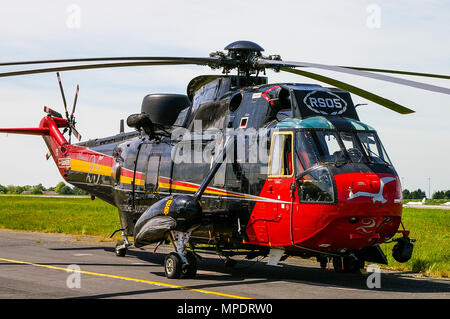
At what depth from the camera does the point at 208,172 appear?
13.1m

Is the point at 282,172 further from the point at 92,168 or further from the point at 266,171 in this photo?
the point at 92,168

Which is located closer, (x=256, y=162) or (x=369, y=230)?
(x=369, y=230)

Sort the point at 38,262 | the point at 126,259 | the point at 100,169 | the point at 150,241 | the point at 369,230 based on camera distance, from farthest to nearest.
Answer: the point at 100,169, the point at 126,259, the point at 38,262, the point at 150,241, the point at 369,230

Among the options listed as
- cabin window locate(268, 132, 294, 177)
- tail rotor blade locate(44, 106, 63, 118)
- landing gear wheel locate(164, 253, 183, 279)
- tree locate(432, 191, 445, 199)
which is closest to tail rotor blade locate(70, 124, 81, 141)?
tail rotor blade locate(44, 106, 63, 118)

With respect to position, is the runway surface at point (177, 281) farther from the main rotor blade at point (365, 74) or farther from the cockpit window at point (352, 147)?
the main rotor blade at point (365, 74)

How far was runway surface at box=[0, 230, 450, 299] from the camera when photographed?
10.4 m

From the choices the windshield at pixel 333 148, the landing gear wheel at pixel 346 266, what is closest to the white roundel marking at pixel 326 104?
the windshield at pixel 333 148

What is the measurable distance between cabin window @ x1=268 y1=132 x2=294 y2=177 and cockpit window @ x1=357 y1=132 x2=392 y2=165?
4.78 ft

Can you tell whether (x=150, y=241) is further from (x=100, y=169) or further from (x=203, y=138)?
(x=100, y=169)

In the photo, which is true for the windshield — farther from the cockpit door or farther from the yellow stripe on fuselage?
the yellow stripe on fuselage

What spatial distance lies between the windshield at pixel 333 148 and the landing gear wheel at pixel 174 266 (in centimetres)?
354
